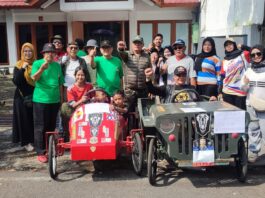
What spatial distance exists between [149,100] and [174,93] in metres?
0.65

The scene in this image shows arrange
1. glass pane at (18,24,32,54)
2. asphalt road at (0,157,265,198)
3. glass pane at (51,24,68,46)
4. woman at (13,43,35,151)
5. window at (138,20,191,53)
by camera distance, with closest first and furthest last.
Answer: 1. asphalt road at (0,157,265,198)
2. woman at (13,43,35,151)
3. window at (138,20,191,53)
4. glass pane at (51,24,68,46)
5. glass pane at (18,24,32,54)

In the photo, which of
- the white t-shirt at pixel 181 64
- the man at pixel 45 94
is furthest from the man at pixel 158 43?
the man at pixel 45 94

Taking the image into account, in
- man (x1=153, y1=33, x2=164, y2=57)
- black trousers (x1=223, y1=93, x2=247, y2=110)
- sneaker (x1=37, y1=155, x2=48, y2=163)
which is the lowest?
sneaker (x1=37, y1=155, x2=48, y2=163)

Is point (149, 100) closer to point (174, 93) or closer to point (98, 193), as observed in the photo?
point (174, 93)

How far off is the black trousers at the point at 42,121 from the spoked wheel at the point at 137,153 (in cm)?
150

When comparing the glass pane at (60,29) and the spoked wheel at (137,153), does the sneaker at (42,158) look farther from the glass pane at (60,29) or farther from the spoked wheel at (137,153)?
the glass pane at (60,29)

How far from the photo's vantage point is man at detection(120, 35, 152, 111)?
623 cm

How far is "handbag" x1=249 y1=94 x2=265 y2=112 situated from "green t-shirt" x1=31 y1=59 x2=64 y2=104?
113 inches

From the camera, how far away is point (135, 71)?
625cm

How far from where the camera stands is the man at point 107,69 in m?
6.04

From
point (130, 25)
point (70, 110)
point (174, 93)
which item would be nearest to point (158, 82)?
point (174, 93)

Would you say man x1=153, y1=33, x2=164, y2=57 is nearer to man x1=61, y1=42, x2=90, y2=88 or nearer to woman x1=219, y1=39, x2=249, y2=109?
woman x1=219, y1=39, x2=249, y2=109

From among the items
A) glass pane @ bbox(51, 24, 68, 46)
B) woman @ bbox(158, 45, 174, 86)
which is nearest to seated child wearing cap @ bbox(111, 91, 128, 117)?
woman @ bbox(158, 45, 174, 86)

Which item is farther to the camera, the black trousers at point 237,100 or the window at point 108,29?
the window at point 108,29
